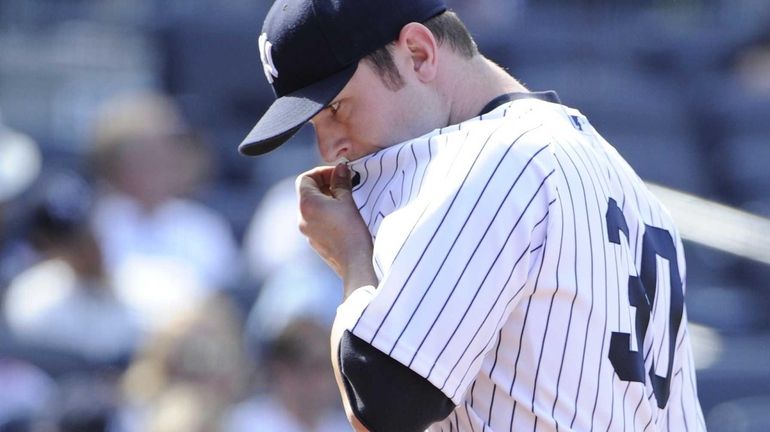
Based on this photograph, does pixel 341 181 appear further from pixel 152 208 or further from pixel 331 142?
pixel 152 208

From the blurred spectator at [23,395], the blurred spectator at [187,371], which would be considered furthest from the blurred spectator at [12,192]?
the blurred spectator at [187,371]

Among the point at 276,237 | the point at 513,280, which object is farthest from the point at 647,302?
the point at 276,237

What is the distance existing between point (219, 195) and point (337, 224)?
172 inches

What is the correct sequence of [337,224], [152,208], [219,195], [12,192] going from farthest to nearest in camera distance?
[219,195]
[152,208]
[12,192]
[337,224]

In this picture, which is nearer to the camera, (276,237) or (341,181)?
(341,181)

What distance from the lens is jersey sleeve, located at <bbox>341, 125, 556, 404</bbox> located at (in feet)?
A: 5.54

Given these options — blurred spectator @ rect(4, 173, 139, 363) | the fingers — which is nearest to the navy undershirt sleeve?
the fingers

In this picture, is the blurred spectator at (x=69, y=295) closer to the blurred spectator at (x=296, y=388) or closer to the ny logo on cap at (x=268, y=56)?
the blurred spectator at (x=296, y=388)

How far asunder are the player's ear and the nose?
15 cm

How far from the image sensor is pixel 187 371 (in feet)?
13.3

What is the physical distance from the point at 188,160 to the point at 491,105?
3518mm

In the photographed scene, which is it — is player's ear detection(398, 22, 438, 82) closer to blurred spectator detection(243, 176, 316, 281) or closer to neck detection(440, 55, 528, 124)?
neck detection(440, 55, 528, 124)

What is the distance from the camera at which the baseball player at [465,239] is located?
5.55ft

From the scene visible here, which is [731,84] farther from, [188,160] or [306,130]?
[188,160]
